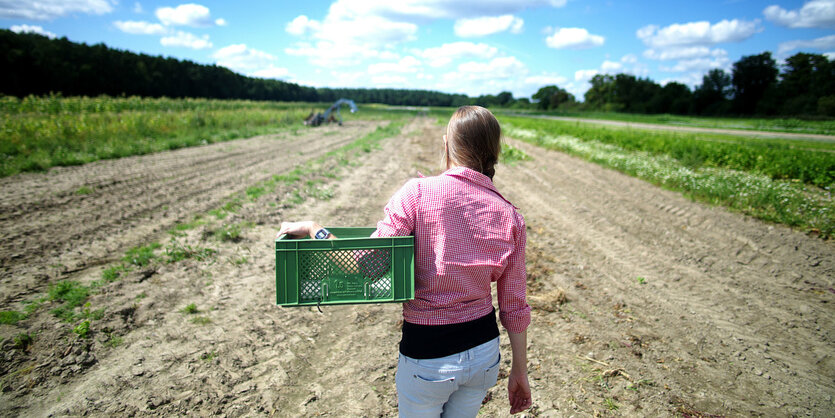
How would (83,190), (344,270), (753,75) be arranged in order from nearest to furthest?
(344,270)
(83,190)
(753,75)

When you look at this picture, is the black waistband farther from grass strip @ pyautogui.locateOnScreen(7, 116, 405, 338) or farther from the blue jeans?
grass strip @ pyautogui.locateOnScreen(7, 116, 405, 338)

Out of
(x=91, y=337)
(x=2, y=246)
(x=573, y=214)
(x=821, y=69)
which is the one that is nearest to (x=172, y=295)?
(x=91, y=337)

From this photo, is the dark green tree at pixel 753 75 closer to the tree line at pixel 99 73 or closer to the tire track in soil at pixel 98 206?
the tire track in soil at pixel 98 206

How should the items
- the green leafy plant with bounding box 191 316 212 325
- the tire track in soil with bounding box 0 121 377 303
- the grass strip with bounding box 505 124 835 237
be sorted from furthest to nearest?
the grass strip with bounding box 505 124 835 237 → the tire track in soil with bounding box 0 121 377 303 → the green leafy plant with bounding box 191 316 212 325

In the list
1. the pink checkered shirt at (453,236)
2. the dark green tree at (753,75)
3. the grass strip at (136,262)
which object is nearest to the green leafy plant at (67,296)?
the grass strip at (136,262)

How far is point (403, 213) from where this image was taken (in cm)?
150

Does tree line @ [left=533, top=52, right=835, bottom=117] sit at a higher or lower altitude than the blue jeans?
higher

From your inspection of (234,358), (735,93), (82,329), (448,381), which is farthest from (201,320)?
(735,93)

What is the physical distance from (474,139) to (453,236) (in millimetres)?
399

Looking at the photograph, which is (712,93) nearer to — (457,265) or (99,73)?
(457,265)

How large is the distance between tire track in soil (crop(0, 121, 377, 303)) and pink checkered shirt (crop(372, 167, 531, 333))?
213 inches

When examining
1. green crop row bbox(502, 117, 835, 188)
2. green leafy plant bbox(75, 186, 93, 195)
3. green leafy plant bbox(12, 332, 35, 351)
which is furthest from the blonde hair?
green crop row bbox(502, 117, 835, 188)

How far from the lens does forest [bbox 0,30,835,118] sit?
117 feet

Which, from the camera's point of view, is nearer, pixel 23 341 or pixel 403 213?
pixel 403 213
